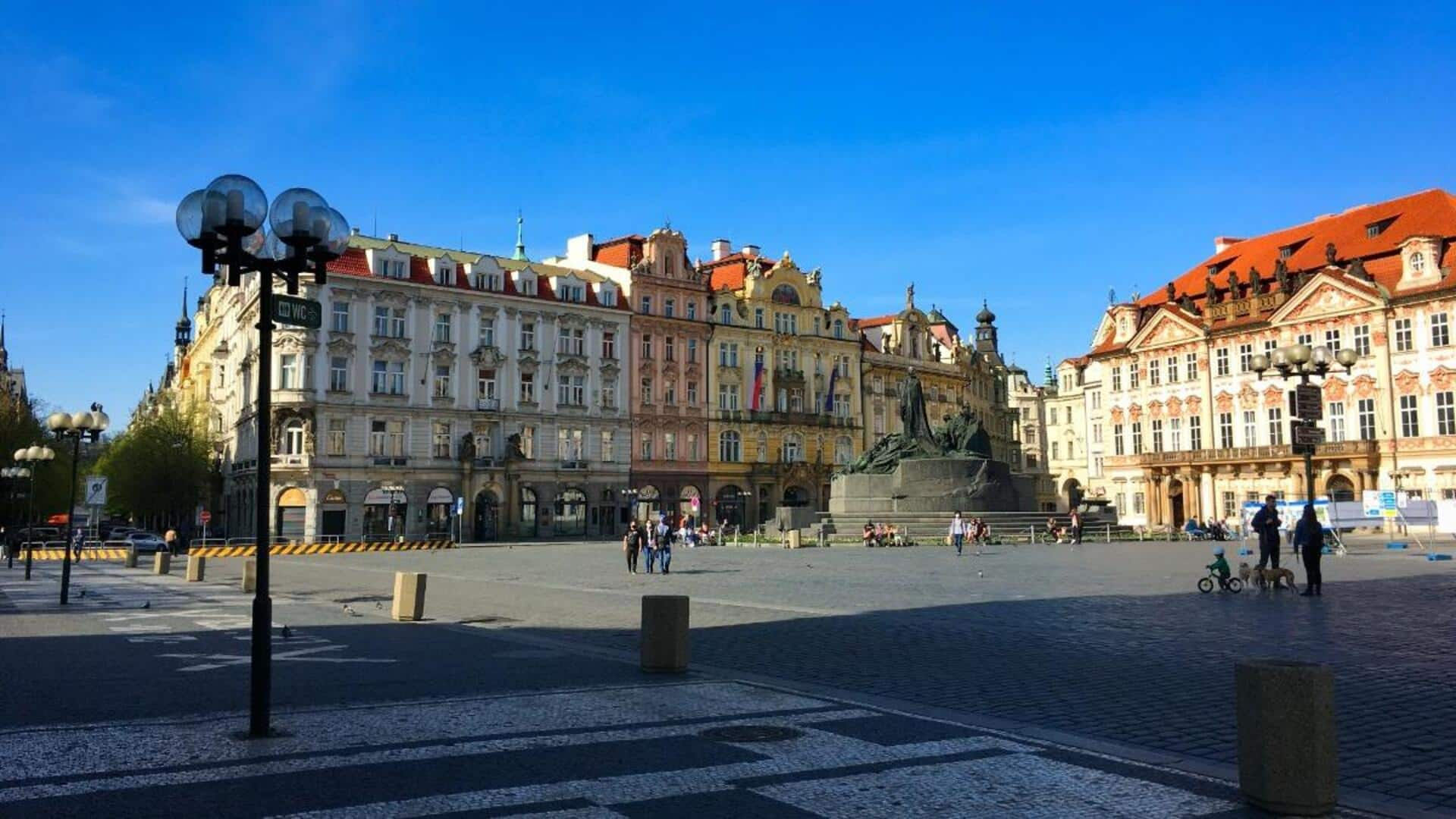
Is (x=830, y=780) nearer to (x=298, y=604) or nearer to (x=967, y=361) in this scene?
(x=298, y=604)

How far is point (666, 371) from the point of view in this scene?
246 ft

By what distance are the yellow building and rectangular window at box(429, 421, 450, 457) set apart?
60.2ft

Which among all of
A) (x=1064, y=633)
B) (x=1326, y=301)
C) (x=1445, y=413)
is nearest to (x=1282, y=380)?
(x=1326, y=301)

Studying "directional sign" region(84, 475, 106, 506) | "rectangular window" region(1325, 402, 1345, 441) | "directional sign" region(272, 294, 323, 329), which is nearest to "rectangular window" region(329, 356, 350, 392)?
"directional sign" region(84, 475, 106, 506)

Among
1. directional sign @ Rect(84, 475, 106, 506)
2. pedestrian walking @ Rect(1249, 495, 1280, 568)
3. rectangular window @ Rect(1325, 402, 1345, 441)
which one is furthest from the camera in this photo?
rectangular window @ Rect(1325, 402, 1345, 441)

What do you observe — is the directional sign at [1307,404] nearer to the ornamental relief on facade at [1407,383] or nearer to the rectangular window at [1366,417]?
the ornamental relief on facade at [1407,383]

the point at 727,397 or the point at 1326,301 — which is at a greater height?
the point at 1326,301

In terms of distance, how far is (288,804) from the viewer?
6.51 meters

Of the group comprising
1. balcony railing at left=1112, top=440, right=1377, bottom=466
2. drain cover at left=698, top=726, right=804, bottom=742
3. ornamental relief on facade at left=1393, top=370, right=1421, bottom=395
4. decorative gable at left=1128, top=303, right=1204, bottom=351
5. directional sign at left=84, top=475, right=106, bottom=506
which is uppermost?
decorative gable at left=1128, top=303, right=1204, bottom=351

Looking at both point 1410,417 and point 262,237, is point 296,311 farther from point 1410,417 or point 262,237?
point 1410,417

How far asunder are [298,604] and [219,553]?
101 ft

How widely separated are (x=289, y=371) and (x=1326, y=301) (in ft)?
185

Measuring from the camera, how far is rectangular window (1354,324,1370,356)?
62.1 m

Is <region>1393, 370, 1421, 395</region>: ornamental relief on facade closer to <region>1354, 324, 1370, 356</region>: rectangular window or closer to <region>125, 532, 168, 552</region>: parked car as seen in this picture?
<region>1354, 324, 1370, 356</region>: rectangular window
